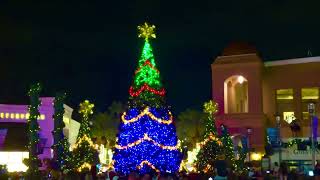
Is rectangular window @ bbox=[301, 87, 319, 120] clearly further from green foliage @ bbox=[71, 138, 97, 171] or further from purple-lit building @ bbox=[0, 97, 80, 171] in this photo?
purple-lit building @ bbox=[0, 97, 80, 171]

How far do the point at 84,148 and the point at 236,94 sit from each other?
826 inches

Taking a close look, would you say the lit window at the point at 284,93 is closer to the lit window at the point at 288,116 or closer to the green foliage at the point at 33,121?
the lit window at the point at 288,116

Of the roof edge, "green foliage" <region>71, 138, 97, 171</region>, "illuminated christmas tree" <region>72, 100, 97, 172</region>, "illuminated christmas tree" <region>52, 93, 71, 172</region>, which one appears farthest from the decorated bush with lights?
the roof edge

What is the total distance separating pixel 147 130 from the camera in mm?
29234

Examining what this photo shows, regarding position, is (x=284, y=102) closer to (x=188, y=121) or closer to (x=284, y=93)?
(x=284, y=93)

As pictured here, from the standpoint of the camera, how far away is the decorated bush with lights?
29156 millimetres

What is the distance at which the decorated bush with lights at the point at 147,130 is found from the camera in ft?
95.7

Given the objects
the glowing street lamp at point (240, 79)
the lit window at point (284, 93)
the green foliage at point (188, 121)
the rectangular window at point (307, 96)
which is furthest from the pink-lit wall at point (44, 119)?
the rectangular window at point (307, 96)

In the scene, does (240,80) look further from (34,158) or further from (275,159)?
(34,158)

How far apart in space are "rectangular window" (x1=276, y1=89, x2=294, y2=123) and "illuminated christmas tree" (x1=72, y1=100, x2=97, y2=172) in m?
21.8

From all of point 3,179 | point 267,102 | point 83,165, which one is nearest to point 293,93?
point 267,102

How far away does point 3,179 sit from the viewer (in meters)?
20.0

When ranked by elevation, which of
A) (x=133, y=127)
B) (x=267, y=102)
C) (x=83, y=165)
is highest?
(x=267, y=102)

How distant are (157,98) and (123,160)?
13.1 feet
